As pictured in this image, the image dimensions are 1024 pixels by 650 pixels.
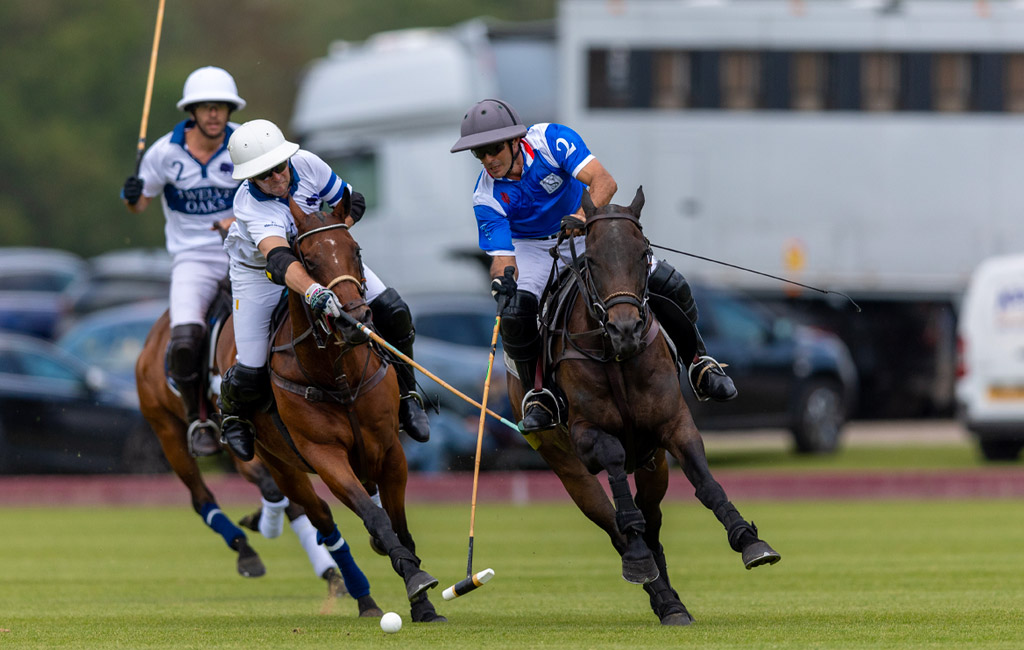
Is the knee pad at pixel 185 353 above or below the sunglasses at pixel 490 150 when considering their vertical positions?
below

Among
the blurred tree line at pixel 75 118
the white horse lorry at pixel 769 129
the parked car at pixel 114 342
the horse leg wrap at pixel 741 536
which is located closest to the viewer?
the horse leg wrap at pixel 741 536

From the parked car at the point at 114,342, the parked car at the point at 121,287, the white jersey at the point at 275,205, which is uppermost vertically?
the white jersey at the point at 275,205

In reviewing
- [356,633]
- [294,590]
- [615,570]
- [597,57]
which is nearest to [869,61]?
[597,57]

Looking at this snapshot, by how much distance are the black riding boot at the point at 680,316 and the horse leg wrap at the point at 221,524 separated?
3527 millimetres

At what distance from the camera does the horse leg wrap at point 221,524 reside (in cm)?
1106

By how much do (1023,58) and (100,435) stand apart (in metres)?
13.6

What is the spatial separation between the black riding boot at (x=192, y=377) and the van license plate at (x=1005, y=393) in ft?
33.6

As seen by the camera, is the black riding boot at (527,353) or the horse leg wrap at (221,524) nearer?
the black riding boot at (527,353)

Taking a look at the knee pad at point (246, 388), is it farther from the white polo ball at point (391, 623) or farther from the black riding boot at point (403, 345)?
the white polo ball at point (391, 623)

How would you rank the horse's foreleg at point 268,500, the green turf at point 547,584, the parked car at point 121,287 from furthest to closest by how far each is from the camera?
the parked car at point 121,287, the horse's foreleg at point 268,500, the green turf at point 547,584

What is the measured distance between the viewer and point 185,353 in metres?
10.9

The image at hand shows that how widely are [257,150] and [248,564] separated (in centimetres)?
328

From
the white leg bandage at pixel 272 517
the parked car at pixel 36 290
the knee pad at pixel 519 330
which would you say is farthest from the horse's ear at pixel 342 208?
the parked car at pixel 36 290

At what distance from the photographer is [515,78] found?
2388 centimetres
